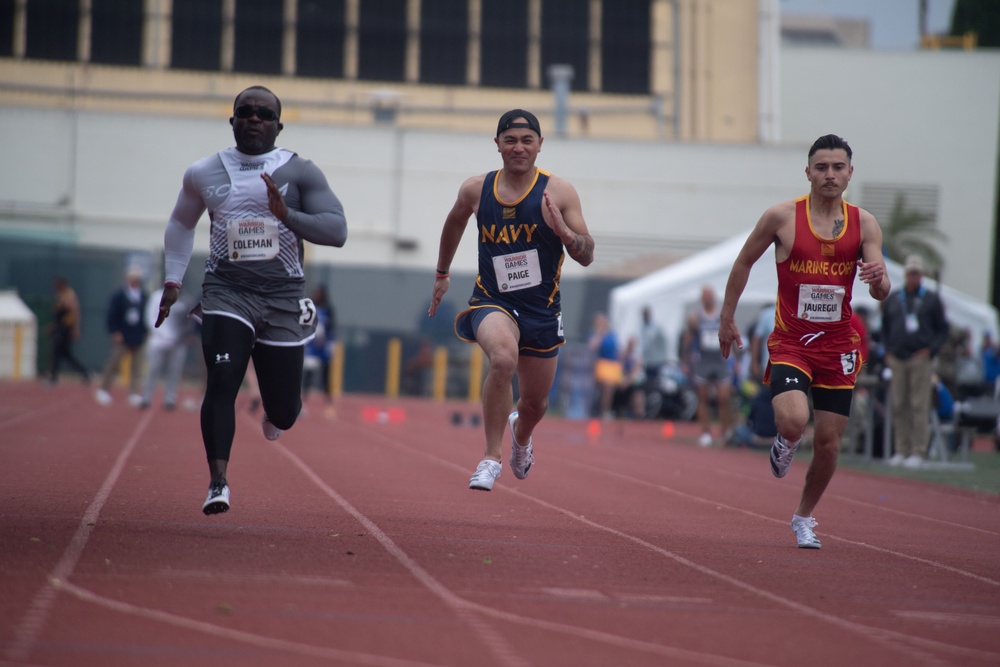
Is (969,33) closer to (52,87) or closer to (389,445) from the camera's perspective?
(52,87)

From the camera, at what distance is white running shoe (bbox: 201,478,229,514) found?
664 centimetres

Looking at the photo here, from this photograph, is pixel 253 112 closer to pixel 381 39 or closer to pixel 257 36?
pixel 257 36

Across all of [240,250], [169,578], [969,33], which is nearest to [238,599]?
[169,578]

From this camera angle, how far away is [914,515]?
1044cm

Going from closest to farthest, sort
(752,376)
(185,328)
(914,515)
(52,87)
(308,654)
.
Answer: (308,654)
(914,515)
(752,376)
(185,328)
(52,87)

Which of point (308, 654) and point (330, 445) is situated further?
point (330, 445)

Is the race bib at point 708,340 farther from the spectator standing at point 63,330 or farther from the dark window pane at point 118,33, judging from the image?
the dark window pane at point 118,33

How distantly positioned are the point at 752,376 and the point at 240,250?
11.4m

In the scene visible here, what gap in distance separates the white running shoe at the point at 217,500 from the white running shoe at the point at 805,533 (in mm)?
3047

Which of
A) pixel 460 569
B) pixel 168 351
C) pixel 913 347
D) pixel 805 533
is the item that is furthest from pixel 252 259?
pixel 168 351

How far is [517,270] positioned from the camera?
316 inches

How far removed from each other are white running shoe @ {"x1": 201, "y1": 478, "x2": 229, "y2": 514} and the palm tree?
39.8 meters

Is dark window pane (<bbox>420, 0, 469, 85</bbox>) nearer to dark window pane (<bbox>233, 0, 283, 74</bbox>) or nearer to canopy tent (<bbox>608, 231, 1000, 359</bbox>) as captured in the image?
dark window pane (<bbox>233, 0, 283, 74</bbox>)

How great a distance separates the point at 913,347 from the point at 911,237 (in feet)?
103
